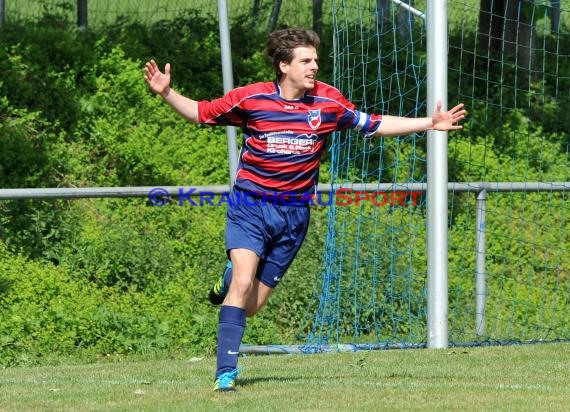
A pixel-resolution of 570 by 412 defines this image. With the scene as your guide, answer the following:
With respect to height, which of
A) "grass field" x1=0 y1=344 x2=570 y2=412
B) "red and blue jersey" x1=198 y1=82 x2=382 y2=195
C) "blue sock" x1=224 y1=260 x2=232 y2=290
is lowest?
"grass field" x1=0 y1=344 x2=570 y2=412

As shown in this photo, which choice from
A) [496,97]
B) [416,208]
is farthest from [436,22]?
[496,97]

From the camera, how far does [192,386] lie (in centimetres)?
716

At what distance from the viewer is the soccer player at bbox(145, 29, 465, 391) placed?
6.93 meters

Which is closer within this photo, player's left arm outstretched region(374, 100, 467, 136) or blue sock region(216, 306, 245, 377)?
blue sock region(216, 306, 245, 377)

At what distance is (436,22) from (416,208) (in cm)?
230

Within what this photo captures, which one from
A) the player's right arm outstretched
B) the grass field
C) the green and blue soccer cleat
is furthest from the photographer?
the player's right arm outstretched

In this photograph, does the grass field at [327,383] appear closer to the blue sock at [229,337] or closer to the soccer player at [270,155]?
the blue sock at [229,337]

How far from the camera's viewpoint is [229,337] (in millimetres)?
6855

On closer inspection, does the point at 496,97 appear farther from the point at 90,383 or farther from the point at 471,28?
the point at 90,383

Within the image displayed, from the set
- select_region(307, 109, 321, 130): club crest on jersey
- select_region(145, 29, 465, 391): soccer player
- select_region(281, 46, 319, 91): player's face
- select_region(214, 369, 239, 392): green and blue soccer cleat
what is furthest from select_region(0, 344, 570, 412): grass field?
select_region(281, 46, 319, 91): player's face

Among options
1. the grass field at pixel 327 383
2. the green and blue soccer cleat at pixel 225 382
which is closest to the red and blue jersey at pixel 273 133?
the green and blue soccer cleat at pixel 225 382

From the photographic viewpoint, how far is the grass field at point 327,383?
6.34 metres

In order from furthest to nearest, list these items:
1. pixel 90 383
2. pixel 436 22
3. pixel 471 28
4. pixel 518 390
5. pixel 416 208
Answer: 1. pixel 471 28
2. pixel 416 208
3. pixel 436 22
4. pixel 90 383
5. pixel 518 390

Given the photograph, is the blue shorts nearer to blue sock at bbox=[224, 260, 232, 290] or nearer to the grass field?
blue sock at bbox=[224, 260, 232, 290]
